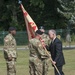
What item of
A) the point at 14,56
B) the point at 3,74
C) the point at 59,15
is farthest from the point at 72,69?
the point at 59,15

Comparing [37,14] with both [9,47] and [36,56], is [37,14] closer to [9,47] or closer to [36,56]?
[9,47]

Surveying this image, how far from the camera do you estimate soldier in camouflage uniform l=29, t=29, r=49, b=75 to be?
14.6 m

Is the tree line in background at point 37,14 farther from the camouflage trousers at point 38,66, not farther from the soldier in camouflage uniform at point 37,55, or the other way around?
the soldier in camouflage uniform at point 37,55

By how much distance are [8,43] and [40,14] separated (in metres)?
46.1

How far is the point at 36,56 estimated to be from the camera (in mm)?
14773

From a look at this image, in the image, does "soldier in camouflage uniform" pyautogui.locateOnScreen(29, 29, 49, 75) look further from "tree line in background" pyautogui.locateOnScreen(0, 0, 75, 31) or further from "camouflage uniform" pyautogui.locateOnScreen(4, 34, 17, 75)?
"tree line in background" pyautogui.locateOnScreen(0, 0, 75, 31)

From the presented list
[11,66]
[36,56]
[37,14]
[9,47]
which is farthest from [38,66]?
[37,14]

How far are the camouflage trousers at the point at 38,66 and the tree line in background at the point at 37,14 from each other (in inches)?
1648

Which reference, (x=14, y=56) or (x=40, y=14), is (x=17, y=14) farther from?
(x=14, y=56)

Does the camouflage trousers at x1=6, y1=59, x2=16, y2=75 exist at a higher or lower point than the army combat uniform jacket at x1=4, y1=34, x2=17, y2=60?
lower

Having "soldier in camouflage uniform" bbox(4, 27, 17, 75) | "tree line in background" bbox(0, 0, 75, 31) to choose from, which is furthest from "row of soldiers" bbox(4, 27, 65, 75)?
"tree line in background" bbox(0, 0, 75, 31)

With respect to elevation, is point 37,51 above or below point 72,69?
above

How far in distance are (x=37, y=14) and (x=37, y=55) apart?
47118 mm

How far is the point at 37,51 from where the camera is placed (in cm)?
1469
